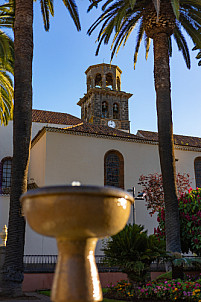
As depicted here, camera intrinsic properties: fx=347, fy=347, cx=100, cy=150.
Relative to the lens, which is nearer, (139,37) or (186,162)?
(139,37)

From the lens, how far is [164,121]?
44.9ft

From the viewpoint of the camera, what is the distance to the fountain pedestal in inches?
115

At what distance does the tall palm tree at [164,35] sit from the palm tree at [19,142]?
395 cm

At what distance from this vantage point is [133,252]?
933 centimetres

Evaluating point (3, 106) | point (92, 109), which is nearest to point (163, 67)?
point (3, 106)

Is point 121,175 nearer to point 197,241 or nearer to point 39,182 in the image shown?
point 39,182

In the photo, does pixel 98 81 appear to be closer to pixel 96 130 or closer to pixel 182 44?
pixel 96 130

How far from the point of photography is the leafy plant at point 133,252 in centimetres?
931

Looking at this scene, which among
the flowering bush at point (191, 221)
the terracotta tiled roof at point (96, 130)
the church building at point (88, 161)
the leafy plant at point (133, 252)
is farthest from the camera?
the terracotta tiled roof at point (96, 130)

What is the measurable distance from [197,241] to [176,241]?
2.40ft

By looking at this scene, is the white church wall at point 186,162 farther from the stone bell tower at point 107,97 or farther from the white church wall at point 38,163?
the stone bell tower at point 107,97

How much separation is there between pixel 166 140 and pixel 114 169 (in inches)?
392

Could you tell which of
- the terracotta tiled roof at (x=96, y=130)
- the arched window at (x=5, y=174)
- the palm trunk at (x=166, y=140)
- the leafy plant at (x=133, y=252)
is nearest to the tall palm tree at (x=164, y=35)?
the palm trunk at (x=166, y=140)

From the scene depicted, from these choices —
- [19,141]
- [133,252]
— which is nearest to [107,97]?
[19,141]
